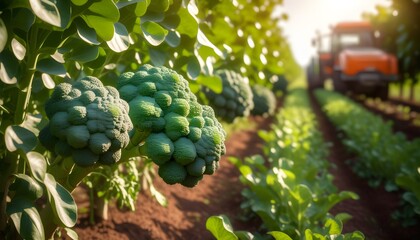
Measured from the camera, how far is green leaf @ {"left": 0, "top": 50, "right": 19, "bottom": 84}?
1154 millimetres

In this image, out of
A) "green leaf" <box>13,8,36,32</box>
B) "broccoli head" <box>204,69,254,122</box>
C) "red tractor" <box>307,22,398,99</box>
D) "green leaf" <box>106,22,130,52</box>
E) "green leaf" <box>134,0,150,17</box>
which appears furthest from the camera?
"red tractor" <box>307,22,398,99</box>

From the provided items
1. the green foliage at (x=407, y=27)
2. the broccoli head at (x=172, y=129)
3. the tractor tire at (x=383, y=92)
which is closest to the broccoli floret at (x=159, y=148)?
the broccoli head at (x=172, y=129)

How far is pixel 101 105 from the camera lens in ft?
3.82

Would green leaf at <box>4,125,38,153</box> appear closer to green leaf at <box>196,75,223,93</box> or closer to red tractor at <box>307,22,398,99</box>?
green leaf at <box>196,75,223,93</box>

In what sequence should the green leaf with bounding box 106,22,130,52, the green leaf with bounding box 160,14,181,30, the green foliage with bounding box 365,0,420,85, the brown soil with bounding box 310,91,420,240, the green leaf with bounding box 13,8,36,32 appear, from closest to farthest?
1. the green leaf with bounding box 13,8,36,32
2. the green leaf with bounding box 106,22,130,52
3. the green leaf with bounding box 160,14,181,30
4. the brown soil with bounding box 310,91,420,240
5. the green foliage with bounding box 365,0,420,85

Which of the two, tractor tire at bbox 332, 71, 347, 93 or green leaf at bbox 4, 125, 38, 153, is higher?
green leaf at bbox 4, 125, 38, 153

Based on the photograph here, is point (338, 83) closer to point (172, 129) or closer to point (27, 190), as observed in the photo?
point (172, 129)

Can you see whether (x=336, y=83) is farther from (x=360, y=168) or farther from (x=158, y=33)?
(x=158, y=33)

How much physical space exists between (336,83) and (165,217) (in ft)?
39.2

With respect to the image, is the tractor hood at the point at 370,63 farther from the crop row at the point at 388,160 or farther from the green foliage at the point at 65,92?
the green foliage at the point at 65,92

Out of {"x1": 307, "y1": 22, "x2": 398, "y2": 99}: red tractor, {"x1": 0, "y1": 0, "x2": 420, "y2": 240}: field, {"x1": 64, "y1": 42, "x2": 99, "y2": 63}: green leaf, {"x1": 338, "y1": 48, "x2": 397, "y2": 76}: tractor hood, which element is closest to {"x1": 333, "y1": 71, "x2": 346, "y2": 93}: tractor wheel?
{"x1": 307, "y1": 22, "x2": 398, "y2": 99}: red tractor

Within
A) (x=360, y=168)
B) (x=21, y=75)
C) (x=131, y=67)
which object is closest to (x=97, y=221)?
(x=131, y=67)

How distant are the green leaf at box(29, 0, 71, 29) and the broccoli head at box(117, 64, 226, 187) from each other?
0.33 metres

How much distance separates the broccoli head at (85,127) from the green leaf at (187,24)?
0.69m
